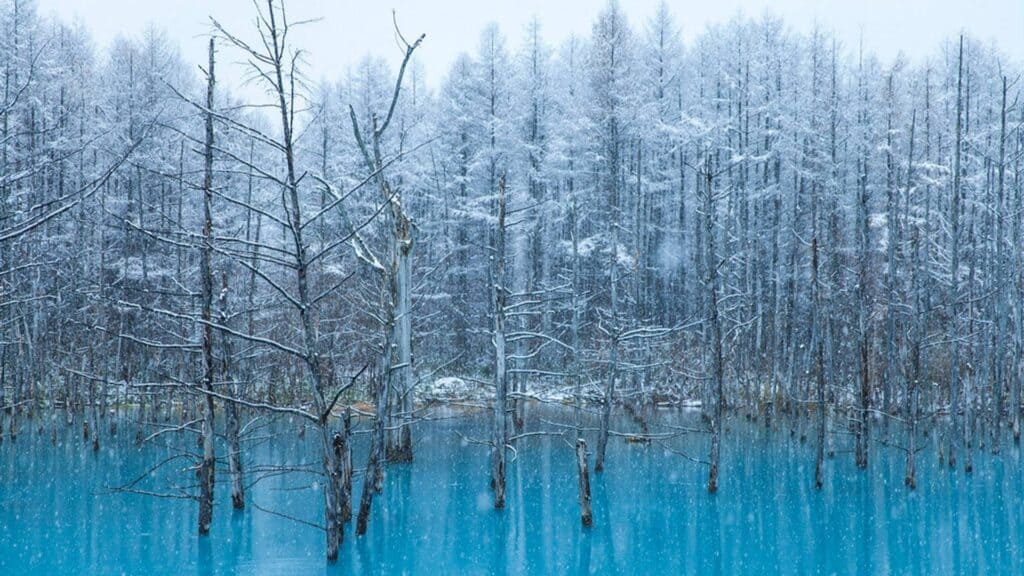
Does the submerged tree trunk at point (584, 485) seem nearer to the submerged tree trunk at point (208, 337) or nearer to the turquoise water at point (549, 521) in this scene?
the turquoise water at point (549, 521)

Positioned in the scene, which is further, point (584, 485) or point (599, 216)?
point (599, 216)

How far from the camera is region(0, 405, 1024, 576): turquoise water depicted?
36.3ft

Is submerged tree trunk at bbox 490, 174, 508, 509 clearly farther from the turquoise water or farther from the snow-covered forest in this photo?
the snow-covered forest

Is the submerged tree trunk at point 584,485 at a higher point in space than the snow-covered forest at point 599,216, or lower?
lower

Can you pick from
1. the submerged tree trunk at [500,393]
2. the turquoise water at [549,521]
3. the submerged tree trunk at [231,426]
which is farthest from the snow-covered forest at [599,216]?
the submerged tree trunk at [231,426]

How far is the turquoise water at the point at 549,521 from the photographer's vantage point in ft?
36.3

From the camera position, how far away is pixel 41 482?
1611 centimetres

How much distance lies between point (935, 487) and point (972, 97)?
1687 cm

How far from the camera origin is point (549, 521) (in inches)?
535

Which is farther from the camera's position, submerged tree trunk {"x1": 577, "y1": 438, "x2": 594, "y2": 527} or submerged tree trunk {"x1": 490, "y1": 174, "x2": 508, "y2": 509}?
submerged tree trunk {"x1": 490, "y1": 174, "x2": 508, "y2": 509}

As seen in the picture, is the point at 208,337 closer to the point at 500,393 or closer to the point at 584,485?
the point at 500,393

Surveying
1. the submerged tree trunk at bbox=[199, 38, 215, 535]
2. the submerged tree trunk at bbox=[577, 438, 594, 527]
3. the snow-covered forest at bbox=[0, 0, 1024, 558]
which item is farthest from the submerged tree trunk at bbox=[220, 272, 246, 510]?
the snow-covered forest at bbox=[0, 0, 1024, 558]

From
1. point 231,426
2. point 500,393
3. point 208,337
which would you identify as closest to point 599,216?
point 500,393

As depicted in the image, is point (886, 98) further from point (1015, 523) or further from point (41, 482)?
point (41, 482)
